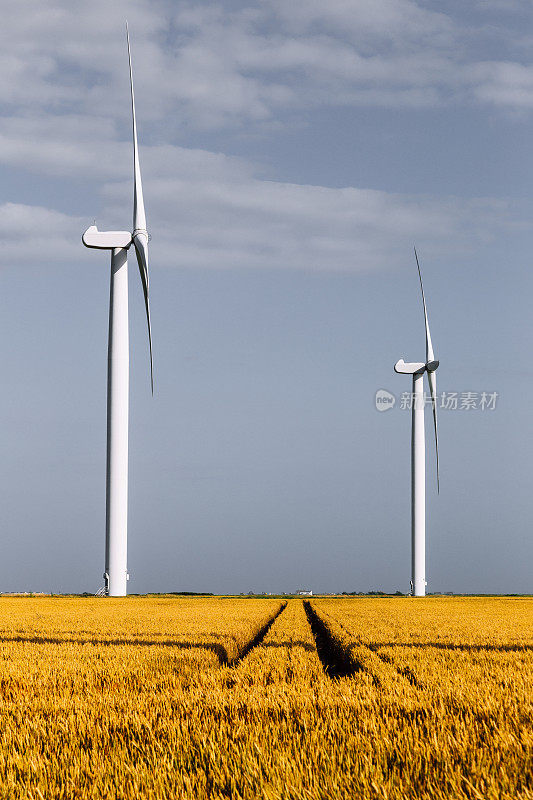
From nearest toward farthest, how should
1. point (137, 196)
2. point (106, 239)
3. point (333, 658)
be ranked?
point (333, 658) < point (137, 196) < point (106, 239)

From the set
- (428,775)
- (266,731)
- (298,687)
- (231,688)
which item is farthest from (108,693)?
(428,775)

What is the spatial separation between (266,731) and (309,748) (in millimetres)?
873

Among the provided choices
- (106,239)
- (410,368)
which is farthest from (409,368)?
(106,239)

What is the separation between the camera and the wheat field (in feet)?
20.2

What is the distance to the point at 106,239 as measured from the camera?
75.0m

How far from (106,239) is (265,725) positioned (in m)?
69.8

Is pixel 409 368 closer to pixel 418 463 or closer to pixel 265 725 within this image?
pixel 418 463

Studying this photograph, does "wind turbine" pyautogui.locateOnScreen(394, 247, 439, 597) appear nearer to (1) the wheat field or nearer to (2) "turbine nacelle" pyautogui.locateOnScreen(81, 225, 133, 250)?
(2) "turbine nacelle" pyautogui.locateOnScreen(81, 225, 133, 250)

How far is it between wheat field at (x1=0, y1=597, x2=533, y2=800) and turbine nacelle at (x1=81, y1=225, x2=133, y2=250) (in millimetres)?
59937

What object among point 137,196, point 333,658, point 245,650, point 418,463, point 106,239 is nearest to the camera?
point 333,658

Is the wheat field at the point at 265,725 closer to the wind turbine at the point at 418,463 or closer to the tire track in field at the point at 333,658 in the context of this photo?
the tire track in field at the point at 333,658

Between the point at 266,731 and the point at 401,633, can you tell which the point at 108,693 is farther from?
the point at 401,633

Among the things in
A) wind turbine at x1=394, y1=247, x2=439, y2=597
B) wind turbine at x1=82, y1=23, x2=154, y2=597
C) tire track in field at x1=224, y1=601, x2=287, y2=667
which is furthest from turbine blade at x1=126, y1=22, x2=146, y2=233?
tire track in field at x1=224, y1=601, x2=287, y2=667

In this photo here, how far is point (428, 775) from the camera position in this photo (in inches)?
248
